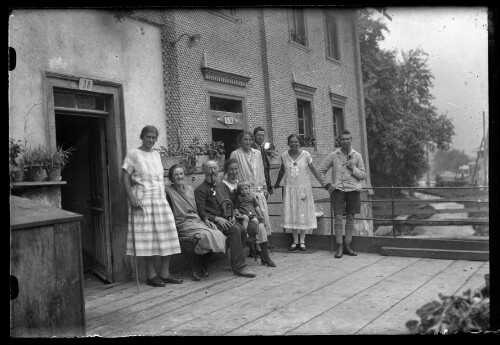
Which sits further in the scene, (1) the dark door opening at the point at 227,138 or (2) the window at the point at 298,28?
(2) the window at the point at 298,28

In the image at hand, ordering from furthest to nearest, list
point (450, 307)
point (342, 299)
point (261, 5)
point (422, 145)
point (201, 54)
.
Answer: point (422, 145), point (201, 54), point (342, 299), point (261, 5), point (450, 307)

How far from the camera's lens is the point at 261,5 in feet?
9.70

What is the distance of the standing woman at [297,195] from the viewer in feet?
24.7

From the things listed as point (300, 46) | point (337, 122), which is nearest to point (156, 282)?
point (300, 46)

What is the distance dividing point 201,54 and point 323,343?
550cm

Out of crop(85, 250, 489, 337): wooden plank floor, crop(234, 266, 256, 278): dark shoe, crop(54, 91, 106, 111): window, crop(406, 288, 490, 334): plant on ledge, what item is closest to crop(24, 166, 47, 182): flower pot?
crop(54, 91, 106, 111): window

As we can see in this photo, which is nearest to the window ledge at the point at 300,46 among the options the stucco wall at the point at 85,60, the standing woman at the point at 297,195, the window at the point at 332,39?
the window at the point at 332,39

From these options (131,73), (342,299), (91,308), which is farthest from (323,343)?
(131,73)

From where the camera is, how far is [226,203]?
6.36 metres

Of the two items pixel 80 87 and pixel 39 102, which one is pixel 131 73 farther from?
pixel 39 102

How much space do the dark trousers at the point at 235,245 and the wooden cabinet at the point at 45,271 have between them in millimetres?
2784

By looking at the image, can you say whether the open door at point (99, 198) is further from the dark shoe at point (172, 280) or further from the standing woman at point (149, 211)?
the dark shoe at point (172, 280)

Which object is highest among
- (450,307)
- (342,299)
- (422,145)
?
(422,145)

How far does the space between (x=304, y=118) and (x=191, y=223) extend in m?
5.05
